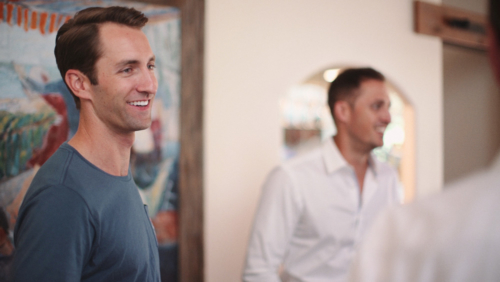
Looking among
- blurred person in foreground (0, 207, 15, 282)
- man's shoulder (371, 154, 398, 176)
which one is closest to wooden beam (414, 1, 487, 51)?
man's shoulder (371, 154, 398, 176)

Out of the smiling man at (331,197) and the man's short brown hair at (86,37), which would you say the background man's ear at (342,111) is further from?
the man's short brown hair at (86,37)

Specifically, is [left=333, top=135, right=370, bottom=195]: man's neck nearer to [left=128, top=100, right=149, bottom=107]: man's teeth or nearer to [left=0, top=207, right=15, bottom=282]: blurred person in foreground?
[left=128, top=100, right=149, bottom=107]: man's teeth

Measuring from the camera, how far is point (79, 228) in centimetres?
79

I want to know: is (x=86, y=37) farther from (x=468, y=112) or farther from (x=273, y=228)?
(x=468, y=112)

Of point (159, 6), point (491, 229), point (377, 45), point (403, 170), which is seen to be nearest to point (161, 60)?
point (159, 6)

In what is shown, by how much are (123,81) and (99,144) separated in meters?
0.16

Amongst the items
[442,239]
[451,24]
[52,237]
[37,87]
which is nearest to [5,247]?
[52,237]

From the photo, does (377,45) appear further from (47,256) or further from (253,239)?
(47,256)

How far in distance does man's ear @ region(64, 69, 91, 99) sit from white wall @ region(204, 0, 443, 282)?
122 centimetres

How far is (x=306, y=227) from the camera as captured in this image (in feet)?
5.90

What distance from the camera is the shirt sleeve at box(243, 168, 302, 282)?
1.69 m

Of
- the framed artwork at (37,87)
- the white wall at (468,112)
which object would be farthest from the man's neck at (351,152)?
the white wall at (468,112)

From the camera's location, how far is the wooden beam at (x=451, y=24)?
3018 mm

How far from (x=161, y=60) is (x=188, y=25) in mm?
230
